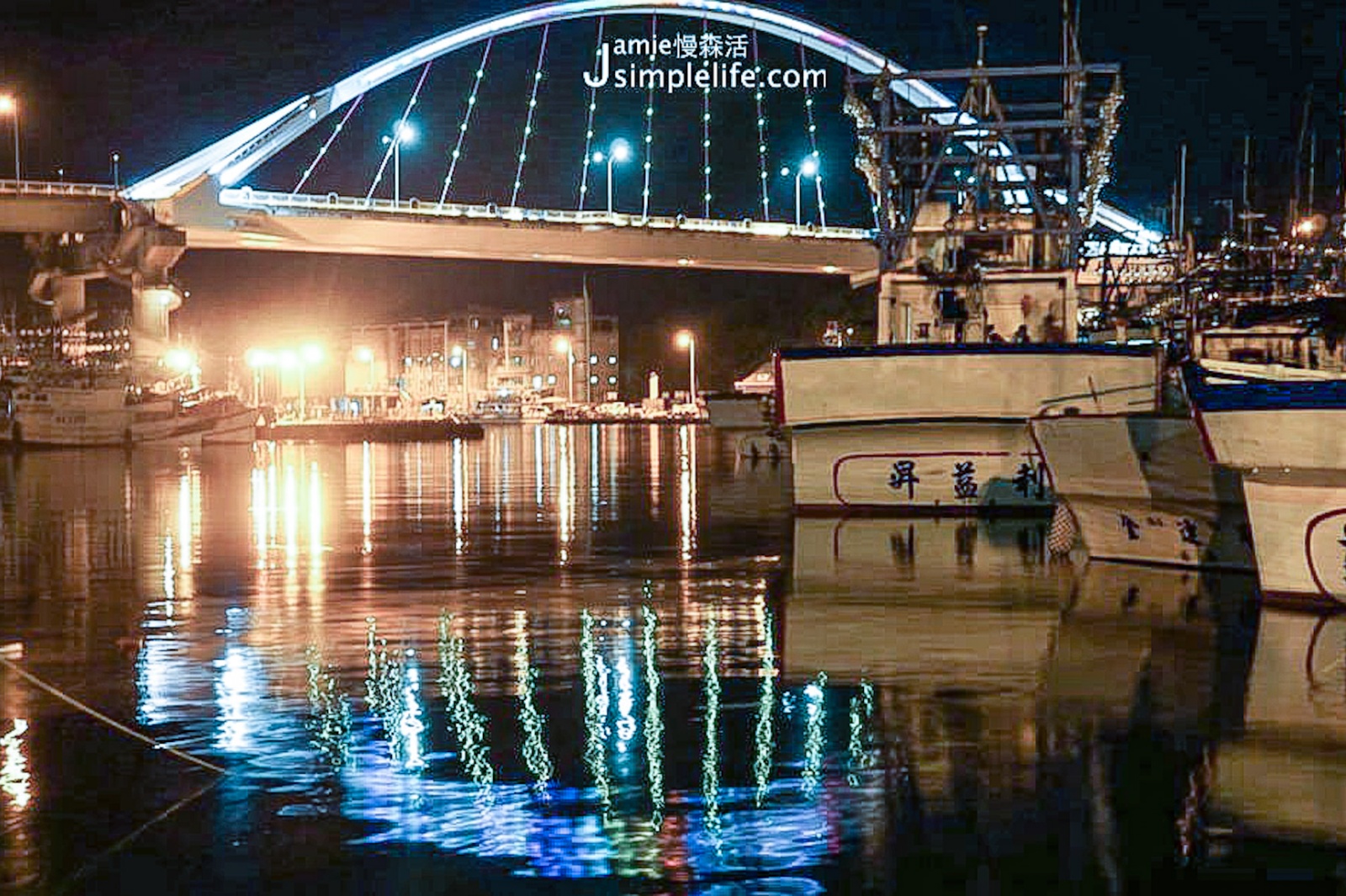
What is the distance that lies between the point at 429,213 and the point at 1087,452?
89328 mm

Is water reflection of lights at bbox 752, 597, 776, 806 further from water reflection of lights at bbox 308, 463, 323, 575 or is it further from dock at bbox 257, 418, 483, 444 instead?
dock at bbox 257, 418, 483, 444

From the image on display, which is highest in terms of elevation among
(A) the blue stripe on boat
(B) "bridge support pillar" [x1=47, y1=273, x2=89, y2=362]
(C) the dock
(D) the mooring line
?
(B) "bridge support pillar" [x1=47, y1=273, x2=89, y2=362]

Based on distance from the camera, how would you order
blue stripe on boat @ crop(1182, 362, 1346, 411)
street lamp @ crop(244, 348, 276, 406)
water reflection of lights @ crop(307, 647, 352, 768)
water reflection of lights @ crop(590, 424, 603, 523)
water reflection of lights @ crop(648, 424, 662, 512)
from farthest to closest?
street lamp @ crop(244, 348, 276, 406)
water reflection of lights @ crop(648, 424, 662, 512)
water reflection of lights @ crop(590, 424, 603, 523)
blue stripe on boat @ crop(1182, 362, 1346, 411)
water reflection of lights @ crop(307, 647, 352, 768)

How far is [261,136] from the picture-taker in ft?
330

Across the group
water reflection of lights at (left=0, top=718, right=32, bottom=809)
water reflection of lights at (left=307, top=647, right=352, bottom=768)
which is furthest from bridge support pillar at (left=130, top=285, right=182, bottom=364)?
water reflection of lights at (left=0, top=718, right=32, bottom=809)

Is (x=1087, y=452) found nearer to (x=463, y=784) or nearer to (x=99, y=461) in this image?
(x=463, y=784)

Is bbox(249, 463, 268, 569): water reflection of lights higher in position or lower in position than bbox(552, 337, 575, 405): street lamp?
lower

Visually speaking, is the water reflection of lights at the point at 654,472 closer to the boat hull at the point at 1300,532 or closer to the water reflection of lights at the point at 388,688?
the boat hull at the point at 1300,532

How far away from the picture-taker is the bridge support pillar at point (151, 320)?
85812 millimetres

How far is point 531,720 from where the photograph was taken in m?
10.8

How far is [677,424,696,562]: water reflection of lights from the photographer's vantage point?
2230 centimetres

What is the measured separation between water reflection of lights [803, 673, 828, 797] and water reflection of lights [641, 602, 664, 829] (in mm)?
628

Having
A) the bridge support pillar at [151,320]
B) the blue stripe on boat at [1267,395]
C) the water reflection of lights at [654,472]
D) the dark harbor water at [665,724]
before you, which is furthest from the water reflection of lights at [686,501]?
the bridge support pillar at [151,320]

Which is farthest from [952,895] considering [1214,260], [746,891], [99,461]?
[99,461]
